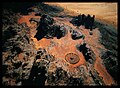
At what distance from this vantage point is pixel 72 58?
23.0 metres

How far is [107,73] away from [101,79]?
6.26ft

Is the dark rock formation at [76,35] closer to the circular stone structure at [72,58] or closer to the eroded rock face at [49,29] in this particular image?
the eroded rock face at [49,29]

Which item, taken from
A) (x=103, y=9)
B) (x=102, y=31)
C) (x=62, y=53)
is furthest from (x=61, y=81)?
(x=103, y=9)

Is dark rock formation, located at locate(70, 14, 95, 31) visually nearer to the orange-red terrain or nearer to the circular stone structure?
the orange-red terrain

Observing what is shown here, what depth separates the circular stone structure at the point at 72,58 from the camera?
2255cm

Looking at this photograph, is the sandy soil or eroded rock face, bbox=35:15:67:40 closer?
eroded rock face, bbox=35:15:67:40

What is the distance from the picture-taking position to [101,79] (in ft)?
71.3

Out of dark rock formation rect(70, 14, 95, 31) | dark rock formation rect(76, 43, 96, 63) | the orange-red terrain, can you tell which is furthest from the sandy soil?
dark rock formation rect(76, 43, 96, 63)

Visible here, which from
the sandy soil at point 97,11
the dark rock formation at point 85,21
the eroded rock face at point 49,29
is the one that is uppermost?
the sandy soil at point 97,11

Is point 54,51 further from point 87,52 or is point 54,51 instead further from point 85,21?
point 85,21

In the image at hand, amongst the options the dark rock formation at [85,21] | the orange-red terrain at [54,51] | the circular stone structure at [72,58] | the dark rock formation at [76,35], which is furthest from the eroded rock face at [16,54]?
the dark rock formation at [85,21]

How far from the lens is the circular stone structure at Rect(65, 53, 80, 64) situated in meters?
22.5

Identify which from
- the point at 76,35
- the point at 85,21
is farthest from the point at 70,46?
the point at 85,21

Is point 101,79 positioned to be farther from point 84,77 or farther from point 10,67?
point 10,67
